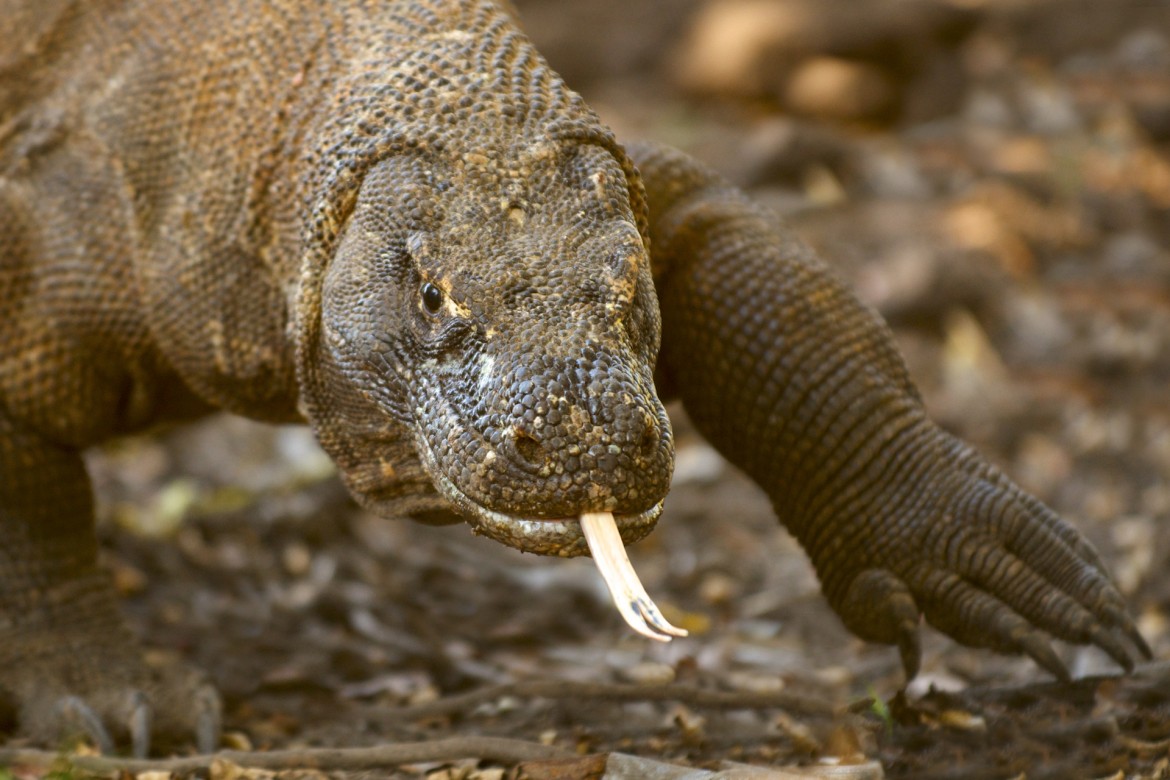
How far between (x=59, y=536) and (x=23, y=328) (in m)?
0.69

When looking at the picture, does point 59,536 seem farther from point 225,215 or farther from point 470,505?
point 470,505

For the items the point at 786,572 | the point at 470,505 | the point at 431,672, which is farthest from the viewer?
the point at 786,572

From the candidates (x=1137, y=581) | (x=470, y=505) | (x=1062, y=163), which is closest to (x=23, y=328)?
(x=470, y=505)

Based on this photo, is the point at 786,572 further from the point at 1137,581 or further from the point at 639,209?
the point at 639,209

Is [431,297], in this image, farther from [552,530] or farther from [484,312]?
[552,530]

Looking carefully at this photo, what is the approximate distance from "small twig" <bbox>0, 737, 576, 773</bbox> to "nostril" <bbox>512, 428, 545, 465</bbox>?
116 centimetres

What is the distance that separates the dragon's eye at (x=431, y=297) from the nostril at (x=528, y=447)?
0.40m

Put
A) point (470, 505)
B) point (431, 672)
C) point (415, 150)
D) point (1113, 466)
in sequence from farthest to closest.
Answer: point (1113, 466) < point (431, 672) < point (415, 150) < point (470, 505)

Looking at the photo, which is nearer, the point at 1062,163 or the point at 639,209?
the point at 639,209

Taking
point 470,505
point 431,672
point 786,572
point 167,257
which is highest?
point 167,257

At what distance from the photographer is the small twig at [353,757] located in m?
3.45

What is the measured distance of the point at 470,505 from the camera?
8.75 feet

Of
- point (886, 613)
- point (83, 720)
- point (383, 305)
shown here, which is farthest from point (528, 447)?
point (83, 720)

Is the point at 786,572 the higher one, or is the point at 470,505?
the point at 470,505
